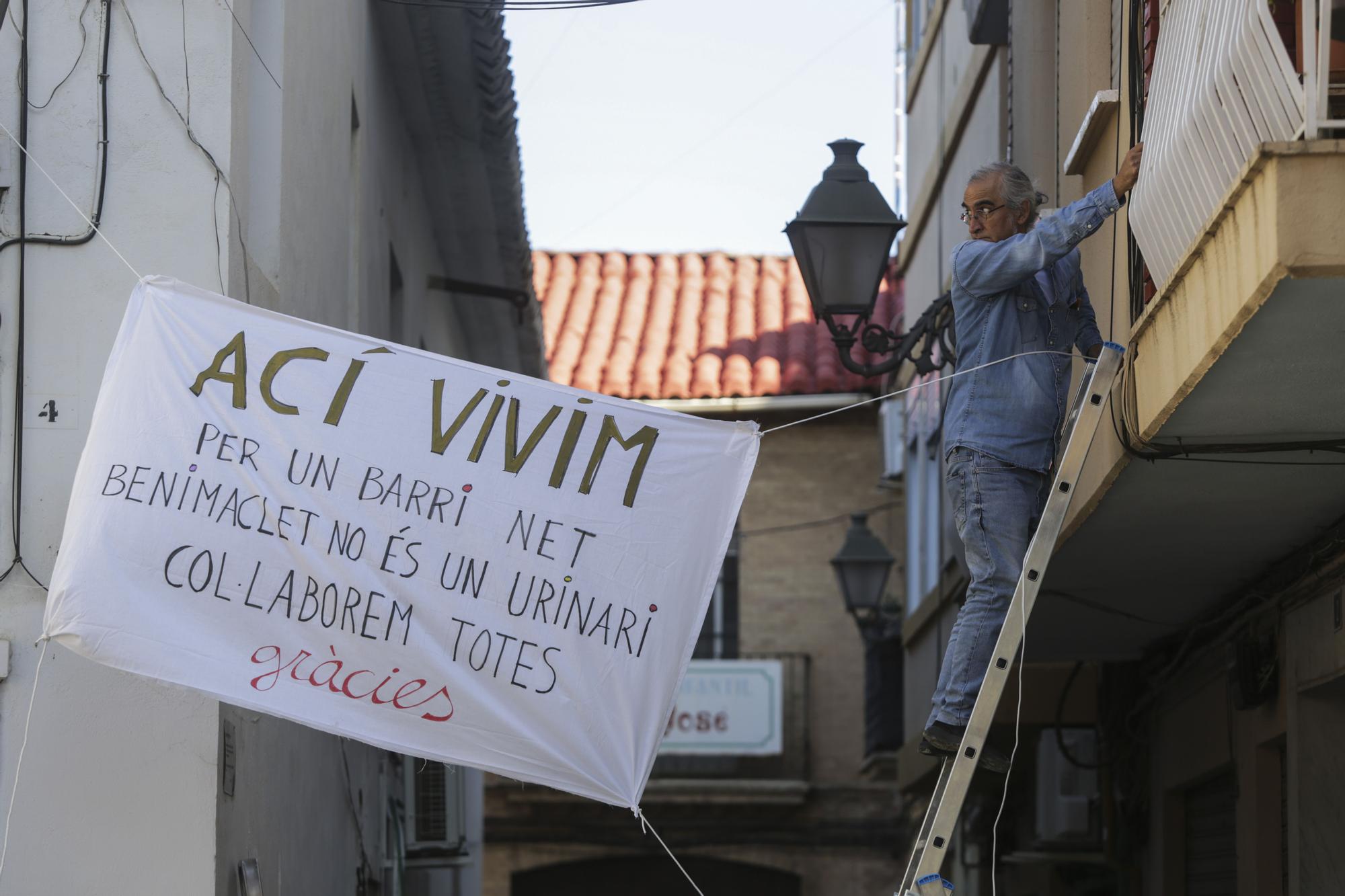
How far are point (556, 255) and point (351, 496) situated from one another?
70.6 feet

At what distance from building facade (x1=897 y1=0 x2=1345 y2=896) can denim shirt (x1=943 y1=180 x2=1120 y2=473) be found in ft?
0.93

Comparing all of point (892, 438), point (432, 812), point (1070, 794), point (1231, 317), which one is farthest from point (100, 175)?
point (892, 438)

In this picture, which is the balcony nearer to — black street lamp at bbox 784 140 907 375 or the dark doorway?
black street lamp at bbox 784 140 907 375

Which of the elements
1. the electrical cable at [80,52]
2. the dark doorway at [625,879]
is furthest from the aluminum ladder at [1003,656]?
the dark doorway at [625,879]

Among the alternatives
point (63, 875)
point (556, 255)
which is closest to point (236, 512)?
point (63, 875)

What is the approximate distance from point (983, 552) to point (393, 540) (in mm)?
1886

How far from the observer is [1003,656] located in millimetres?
5793

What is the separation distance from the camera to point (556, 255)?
90.1ft

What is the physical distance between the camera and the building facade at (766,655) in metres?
22.8

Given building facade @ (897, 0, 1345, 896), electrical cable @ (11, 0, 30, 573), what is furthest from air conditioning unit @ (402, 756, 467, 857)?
electrical cable @ (11, 0, 30, 573)

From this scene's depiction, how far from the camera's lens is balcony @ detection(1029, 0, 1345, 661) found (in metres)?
4.87

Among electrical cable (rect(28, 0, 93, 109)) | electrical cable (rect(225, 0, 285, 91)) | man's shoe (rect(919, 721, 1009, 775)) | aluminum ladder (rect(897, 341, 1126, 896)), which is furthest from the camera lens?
electrical cable (rect(225, 0, 285, 91))

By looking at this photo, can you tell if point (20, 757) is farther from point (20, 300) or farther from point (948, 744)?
point (948, 744)

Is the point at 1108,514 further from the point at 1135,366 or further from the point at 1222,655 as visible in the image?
the point at 1222,655
